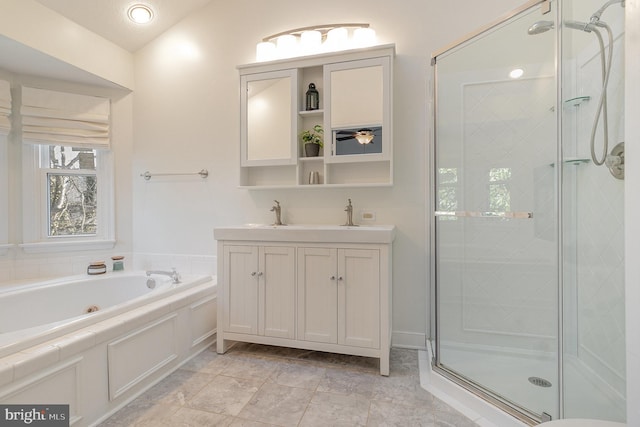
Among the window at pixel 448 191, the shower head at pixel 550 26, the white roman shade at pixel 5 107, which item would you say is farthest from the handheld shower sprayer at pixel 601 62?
the white roman shade at pixel 5 107

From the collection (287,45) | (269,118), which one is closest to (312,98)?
(269,118)

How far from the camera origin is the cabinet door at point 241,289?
7.22 ft

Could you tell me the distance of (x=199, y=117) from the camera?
285cm

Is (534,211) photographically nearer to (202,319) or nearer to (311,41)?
(311,41)

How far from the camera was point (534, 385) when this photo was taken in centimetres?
162

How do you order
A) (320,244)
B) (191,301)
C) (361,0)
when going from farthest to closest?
(361,0) < (191,301) < (320,244)

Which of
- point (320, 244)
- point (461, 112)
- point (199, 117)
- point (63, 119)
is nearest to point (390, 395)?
point (320, 244)

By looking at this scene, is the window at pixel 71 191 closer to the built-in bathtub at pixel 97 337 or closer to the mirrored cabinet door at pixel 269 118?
the built-in bathtub at pixel 97 337

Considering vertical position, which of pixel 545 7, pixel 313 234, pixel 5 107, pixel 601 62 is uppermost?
pixel 545 7

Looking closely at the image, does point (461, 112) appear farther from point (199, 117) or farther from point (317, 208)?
point (199, 117)

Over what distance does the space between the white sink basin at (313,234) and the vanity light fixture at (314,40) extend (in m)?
1.45

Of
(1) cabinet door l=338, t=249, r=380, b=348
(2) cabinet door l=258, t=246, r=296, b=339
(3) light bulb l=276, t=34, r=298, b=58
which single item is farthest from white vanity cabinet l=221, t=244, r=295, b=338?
(3) light bulb l=276, t=34, r=298, b=58

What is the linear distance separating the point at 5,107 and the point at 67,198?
2.66ft

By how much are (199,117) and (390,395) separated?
266cm
